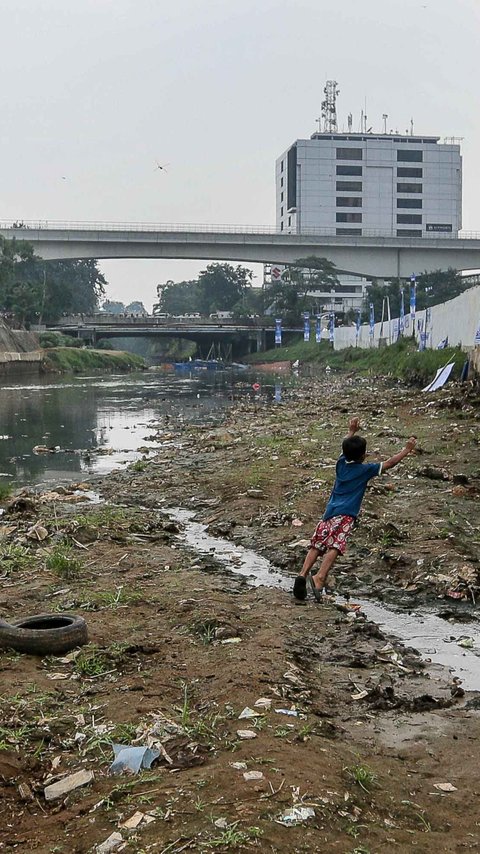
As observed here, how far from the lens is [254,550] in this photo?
970 centimetres

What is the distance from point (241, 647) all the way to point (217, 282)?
399 feet

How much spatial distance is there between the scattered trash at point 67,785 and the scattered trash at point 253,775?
731 millimetres

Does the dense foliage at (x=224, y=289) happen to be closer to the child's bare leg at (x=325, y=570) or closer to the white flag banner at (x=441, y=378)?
the white flag banner at (x=441, y=378)

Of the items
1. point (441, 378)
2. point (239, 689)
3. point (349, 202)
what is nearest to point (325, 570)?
point (239, 689)

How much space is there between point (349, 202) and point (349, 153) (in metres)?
6.47

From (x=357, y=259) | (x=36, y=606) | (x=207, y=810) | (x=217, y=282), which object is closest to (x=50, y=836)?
(x=207, y=810)

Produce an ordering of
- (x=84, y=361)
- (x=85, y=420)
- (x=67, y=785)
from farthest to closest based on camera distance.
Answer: (x=84, y=361), (x=85, y=420), (x=67, y=785)

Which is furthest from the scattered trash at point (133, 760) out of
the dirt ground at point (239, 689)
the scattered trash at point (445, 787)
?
the scattered trash at point (445, 787)

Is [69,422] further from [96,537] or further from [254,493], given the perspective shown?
[96,537]

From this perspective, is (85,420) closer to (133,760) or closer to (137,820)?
(133,760)

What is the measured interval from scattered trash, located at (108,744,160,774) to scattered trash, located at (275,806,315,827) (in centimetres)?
87

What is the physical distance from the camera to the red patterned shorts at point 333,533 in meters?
7.71

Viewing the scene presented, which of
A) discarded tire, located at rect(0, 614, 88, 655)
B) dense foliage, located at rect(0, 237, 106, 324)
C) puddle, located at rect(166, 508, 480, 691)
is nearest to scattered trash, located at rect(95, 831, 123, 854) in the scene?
discarded tire, located at rect(0, 614, 88, 655)

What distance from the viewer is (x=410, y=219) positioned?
401ft
